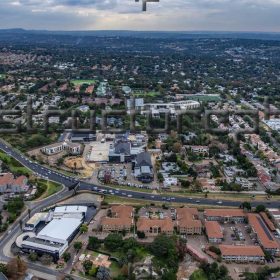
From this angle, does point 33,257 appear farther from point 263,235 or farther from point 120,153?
point 120,153

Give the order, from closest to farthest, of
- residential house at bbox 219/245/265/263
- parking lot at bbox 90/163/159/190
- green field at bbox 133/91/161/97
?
residential house at bbox 219/245/265/263
parking lot at bbox 90/163/159/190
green field at bbox 133/91/161/97

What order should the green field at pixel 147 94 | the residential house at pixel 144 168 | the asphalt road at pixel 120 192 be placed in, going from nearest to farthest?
the asphalt road at pixel 120 192 → the residential house at pixel 144 168 → the green field at pixel 147 94

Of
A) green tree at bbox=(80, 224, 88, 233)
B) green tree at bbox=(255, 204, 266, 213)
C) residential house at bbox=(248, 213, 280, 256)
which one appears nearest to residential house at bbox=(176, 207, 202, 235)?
residential house at bbox=(248, 213, 280, 256)

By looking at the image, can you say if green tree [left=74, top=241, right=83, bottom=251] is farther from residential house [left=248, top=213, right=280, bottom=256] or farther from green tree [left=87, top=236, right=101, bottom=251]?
residential house [left=248, top=213, right=280, bottom=256]

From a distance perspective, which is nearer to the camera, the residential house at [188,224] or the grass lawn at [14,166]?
the residential house at [188,224]

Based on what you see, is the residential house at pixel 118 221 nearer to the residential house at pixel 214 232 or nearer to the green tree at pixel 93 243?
the green tree at pixel 93 243

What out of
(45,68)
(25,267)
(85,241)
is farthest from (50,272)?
(45,68)

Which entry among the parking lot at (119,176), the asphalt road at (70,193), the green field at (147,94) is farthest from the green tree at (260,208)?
the green field at (147,94)

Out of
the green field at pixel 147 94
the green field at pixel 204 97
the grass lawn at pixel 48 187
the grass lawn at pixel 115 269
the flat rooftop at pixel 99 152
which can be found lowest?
the grass lawn at pixel 115 269

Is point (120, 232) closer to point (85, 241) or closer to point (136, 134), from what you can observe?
point (85, 241)
